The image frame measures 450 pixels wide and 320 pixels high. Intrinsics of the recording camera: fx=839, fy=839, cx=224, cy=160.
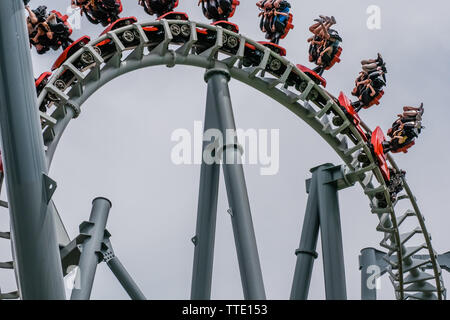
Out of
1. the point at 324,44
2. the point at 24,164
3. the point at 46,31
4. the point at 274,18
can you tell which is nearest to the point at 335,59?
the point at 324,44

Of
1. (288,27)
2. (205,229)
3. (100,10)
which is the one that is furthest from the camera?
(288,27)

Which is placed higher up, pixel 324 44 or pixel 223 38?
pixel 324 44

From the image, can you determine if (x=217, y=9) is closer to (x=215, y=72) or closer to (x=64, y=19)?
(x=215, y=72)

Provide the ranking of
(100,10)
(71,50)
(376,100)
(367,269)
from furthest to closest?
(367,269)
(376,100)
(100,10)
(71,50)

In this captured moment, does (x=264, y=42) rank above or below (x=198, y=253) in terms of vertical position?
above

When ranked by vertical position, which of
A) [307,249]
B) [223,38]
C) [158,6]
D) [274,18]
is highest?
[274,18]

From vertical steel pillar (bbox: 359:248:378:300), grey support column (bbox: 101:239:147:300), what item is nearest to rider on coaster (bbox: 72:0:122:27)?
grey support column (bbox: 101:239:147:300)
